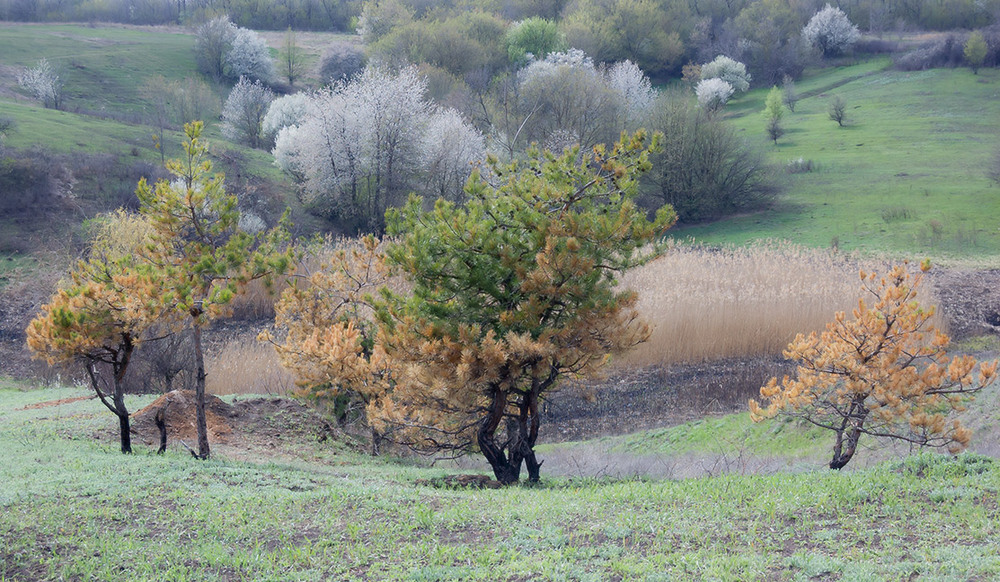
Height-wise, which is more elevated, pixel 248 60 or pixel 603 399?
pixel 248 60

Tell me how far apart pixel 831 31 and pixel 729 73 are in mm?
12574

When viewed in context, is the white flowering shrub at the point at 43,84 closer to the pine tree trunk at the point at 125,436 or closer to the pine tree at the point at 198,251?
the pine tree at the point at 198,251

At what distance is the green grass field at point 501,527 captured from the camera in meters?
4.45

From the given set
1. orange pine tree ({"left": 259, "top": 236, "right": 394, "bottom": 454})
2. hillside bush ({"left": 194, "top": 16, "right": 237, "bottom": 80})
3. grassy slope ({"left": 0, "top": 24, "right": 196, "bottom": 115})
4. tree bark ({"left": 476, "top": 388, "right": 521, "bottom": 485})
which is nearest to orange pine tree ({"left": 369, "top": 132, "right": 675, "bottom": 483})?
tree bark ({"left": 476, "top": 388, "right": 521, "bottom": 485})

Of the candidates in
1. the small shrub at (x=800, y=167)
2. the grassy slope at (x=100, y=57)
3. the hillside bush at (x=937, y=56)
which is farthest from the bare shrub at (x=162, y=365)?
the hillside bush at (x=937, y=56)

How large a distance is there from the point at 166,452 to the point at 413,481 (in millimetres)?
3052

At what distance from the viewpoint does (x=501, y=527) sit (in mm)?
5320

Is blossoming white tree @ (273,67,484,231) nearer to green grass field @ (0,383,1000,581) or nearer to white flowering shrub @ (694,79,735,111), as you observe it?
green grass field @ (0,383,1000,581)

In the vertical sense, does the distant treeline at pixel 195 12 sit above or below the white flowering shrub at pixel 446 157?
above

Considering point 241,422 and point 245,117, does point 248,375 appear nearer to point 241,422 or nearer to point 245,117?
point 241,422

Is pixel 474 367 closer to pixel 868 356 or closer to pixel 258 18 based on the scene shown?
pixel 868 356

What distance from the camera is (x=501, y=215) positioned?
7.59m

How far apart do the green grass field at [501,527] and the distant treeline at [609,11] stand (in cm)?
6118

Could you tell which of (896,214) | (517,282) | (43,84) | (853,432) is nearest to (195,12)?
(43,84)
